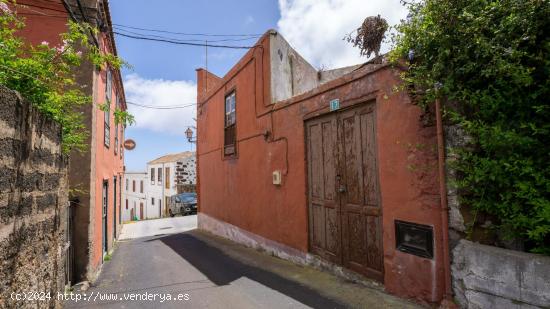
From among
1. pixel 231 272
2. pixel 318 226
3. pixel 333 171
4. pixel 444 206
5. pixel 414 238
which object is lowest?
pixel 231 272

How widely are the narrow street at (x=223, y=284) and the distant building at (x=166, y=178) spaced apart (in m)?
18.7

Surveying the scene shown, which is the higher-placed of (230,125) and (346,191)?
(230,125)

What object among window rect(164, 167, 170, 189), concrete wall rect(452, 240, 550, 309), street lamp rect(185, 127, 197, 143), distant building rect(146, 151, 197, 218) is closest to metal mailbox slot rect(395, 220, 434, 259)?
concrete wall rect(452, 240, 550, 309)

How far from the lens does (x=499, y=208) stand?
2.85 meters

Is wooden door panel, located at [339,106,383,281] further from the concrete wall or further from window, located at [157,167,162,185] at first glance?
window, located at [157,167,162,185]

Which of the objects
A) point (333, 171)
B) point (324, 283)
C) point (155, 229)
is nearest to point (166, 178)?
point (155, 229)

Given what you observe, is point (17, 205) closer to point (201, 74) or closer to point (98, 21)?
point (98, 21)

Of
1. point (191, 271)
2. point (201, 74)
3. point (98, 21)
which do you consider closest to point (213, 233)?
point (191, 271)

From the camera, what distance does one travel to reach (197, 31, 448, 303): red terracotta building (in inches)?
152

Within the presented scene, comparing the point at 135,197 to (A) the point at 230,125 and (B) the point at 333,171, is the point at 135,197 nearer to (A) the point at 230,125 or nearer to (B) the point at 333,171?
(A) the point at 230,125

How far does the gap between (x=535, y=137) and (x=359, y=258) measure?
116 inches

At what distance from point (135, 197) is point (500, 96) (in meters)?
35.7

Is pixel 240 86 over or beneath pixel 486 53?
over

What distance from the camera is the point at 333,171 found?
5359mm
